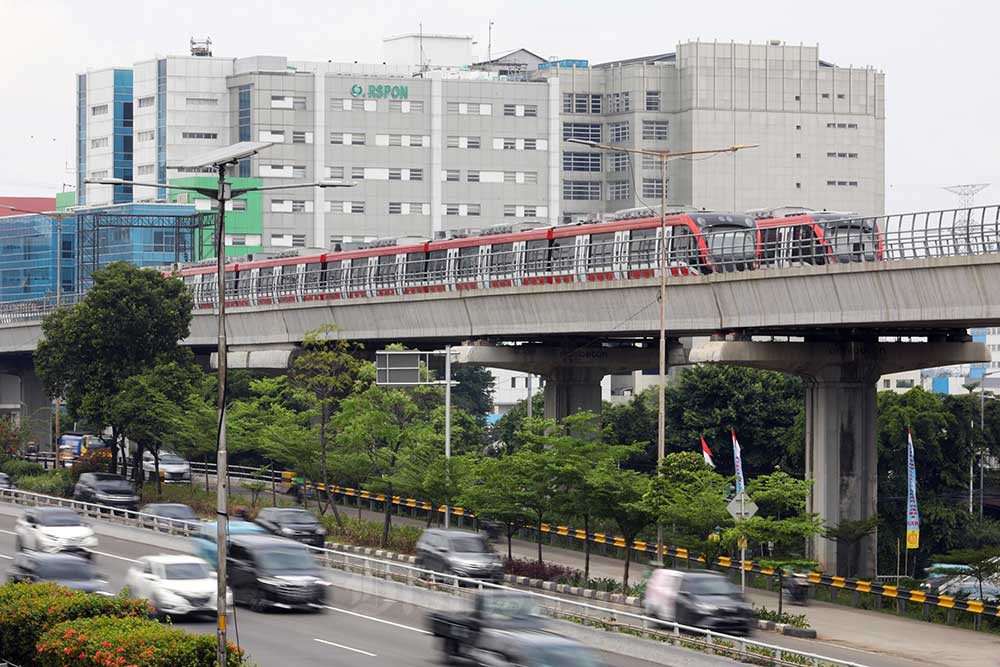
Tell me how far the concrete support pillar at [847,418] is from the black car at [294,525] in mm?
14895

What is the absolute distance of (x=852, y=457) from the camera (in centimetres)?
5697

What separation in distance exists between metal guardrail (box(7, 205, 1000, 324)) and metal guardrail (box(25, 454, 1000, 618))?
28.8 feet

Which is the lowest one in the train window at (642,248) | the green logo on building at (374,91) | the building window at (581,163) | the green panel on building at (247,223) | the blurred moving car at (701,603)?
the blurred moving car at (701,603)

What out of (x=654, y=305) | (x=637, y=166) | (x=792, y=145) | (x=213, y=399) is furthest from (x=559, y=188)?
(x=654, y=305)

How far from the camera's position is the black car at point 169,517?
52906mm

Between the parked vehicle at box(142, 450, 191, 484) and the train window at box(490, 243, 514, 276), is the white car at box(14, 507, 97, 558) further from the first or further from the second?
the parked vehicle at box(142, 450, 191, 484)

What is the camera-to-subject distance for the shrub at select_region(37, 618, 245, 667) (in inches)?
1024

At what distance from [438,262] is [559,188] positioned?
96.4 meters

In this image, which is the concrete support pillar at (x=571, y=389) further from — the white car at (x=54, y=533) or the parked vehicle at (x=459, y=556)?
the white car at (x=54, y=533)

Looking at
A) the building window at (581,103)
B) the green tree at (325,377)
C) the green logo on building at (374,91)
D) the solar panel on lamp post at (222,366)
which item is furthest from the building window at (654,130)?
the solar panel on lamp post at (222,366)

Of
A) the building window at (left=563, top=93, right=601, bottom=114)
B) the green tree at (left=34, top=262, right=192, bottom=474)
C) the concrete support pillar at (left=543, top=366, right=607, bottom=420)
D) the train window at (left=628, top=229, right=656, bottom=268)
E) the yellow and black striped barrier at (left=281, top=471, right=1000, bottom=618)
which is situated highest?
the building window at (left=563, top=93, right=601, bottom=114)

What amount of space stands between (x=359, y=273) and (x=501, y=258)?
11.3 m

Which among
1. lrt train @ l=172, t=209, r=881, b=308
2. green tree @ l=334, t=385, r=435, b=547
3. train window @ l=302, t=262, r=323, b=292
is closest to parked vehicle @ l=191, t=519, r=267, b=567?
green tree @ l=334, t=385, r=435, b=547

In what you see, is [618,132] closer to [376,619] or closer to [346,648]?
[376,619]
